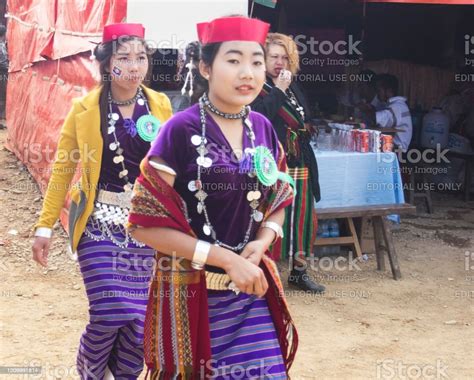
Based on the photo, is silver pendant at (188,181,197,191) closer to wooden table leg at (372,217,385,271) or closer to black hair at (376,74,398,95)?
wooden table leg at (372,217,385,271)

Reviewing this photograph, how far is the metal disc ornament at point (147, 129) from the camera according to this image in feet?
10.8

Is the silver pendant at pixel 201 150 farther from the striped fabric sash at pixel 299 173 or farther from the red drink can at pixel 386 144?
the red drink can at pixel 386 144

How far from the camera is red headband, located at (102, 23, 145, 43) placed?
3.37 metres

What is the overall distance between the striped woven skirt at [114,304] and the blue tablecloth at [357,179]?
3.14 m

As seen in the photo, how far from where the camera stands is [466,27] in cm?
982

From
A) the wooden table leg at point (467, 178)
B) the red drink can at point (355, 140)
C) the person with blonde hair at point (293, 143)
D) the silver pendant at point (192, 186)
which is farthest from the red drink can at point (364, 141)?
the silver pendant at point (192, 186)

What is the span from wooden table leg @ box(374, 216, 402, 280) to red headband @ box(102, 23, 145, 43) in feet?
10.7

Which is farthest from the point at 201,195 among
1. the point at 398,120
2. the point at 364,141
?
the point at 398,120

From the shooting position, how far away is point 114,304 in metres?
3.19

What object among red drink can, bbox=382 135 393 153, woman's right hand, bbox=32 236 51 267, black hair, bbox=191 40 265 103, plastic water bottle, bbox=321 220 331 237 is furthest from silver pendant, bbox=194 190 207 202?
red drink can, bbox=382 135 393 153

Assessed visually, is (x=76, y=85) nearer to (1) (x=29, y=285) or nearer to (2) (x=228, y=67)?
(1) (x=29, y=285)

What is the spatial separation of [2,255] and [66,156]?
3.21m

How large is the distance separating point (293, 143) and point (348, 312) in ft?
4.32

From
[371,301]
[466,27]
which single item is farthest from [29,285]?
[466,27]
